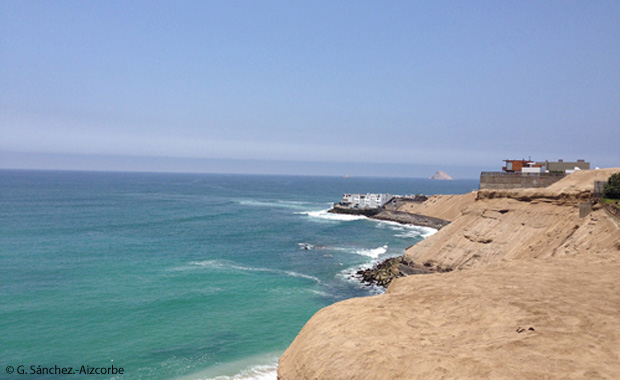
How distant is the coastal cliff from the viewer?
31.8ft

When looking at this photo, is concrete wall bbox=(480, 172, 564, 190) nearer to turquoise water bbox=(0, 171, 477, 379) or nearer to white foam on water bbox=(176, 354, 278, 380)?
turquoise water bbox=(0, 171, 477, 379)

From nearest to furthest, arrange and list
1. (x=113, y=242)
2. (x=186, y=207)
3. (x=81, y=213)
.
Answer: (x=113, y=242), (x=81, y=213), (x=186, y=207)

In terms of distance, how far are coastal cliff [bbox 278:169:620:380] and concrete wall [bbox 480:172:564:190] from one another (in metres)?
32.9

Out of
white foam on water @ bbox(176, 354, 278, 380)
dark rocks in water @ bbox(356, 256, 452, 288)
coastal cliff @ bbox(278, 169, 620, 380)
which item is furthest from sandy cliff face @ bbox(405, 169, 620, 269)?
white foam on water @ bbox(176, 354, 278, 380)

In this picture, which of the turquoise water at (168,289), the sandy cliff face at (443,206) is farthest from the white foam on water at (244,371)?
the sandy cliff face at (443,206)

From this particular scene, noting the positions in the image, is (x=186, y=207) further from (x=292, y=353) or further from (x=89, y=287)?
(x=292, y=353)

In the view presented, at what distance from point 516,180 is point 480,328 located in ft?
151

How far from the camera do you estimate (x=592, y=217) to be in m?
30.2

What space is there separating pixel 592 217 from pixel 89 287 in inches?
1810

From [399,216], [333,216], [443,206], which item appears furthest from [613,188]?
[333,216]

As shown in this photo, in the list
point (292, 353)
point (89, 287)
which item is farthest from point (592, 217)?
point (89, 287)

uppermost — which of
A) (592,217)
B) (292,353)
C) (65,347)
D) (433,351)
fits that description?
(592,217)

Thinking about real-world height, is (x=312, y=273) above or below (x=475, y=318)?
below

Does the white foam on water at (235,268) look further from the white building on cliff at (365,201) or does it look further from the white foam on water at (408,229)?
the white building on cliff at (365,201)
